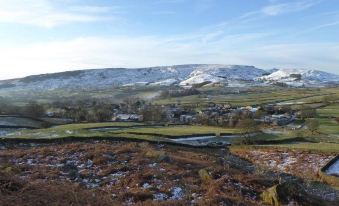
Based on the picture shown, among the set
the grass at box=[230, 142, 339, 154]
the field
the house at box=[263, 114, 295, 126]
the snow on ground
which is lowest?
the house at box=[263, 114, 295, 126]

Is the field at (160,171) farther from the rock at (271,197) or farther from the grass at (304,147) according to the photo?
the rock at (271,197)

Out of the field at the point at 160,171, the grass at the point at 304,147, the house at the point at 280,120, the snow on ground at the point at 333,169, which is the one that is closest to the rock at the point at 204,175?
the field at the point at 160,171

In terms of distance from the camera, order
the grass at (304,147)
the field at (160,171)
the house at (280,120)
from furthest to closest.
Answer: the house at (280,120)
the grass at (304,147)
the field at (160,171)

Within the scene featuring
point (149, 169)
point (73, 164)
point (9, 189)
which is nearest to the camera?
point (9, 189)

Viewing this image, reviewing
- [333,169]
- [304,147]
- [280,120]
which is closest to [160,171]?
[333,169]

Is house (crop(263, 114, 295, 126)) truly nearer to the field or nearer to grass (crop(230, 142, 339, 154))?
the field

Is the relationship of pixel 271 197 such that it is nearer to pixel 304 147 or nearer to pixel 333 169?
pixel 333 169

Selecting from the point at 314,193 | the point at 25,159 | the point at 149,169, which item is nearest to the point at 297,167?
the point at 314,193

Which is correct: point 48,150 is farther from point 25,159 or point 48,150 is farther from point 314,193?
point 314,193

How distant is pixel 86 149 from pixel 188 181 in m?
17.6

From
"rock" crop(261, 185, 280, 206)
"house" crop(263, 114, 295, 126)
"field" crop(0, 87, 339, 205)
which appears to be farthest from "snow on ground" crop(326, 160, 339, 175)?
"house" crop(263, 114, 295, 126)

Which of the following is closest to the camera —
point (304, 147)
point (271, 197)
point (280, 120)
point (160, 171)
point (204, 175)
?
point (271, 197)

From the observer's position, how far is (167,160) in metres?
40.0

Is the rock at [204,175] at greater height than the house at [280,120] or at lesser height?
greater
